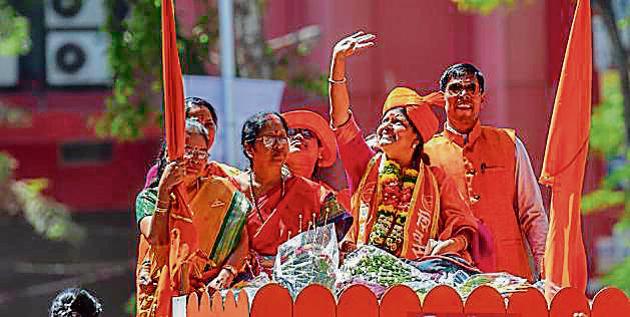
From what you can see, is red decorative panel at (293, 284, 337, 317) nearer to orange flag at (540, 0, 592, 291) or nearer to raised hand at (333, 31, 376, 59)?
orange flag at (540, 0, 592, 291)

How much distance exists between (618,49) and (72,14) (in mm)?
4103

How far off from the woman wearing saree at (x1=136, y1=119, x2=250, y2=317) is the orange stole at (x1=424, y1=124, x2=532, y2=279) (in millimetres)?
681

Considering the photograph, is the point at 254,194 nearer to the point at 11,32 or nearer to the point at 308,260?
the point at 308,260

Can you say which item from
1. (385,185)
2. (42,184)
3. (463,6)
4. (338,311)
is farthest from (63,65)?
(338,311)

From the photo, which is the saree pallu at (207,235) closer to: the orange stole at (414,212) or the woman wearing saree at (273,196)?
the woman wearing saree at (273,196)

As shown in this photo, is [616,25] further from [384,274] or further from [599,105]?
[384,274]

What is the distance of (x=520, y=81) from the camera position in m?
8.51

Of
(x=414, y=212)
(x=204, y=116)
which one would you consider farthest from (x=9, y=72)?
(x=414, y=212)

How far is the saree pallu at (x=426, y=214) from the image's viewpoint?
352 cm

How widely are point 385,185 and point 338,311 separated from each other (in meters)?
0.83

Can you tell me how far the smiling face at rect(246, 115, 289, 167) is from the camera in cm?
361

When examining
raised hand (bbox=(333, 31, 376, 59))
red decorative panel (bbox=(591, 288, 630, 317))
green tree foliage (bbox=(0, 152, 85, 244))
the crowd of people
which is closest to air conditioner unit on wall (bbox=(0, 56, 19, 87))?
green tree foliage (bbox=(0, 152, 85, 244))

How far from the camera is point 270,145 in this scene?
142 inches

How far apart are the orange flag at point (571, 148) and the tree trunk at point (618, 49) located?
4.48 meters
